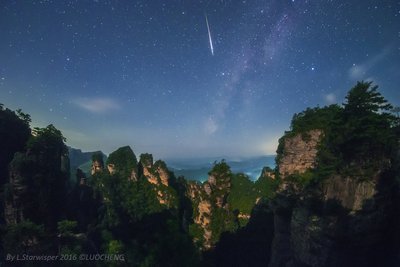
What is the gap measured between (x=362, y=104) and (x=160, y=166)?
47.8 m

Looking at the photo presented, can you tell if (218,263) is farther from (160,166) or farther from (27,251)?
(27,251)

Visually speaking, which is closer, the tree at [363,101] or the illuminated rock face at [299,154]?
the tree at [363,101]

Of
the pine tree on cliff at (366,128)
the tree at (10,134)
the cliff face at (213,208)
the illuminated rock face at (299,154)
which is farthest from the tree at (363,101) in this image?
the tree at (10,134)

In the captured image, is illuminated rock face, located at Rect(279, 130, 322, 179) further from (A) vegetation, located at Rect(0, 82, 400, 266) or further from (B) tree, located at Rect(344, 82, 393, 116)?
(B) tree, located at Rect(344, 82, 393, 116)

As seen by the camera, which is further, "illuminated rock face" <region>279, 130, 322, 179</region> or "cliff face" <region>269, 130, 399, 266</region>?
"illuminated rock face" <region>279, 130, 322, 179</region>

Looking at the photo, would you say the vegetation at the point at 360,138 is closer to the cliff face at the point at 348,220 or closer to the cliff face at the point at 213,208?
the cliff face at the point at 348,220

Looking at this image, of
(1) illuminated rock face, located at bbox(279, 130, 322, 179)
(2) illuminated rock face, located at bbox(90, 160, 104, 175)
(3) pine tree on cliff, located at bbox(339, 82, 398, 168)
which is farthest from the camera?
(2) illuminated rock face, located at bbox(90, 160, 104, 175)

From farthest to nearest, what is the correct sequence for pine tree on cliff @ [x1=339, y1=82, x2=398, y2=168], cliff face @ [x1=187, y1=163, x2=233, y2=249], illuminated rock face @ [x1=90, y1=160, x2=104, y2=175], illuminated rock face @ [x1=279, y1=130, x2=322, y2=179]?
illuminated rock face @ [x1=90, y1=160, x2=104, y2=175] → cliff face @ [x1=187, y1=163, x2=233, y2=249] → illuminated rock face @ [x1=279, y1=130, x2=322, y2=179] → pine tree on cliff @ [x1=339, y1=82, x2=398, y2=168]

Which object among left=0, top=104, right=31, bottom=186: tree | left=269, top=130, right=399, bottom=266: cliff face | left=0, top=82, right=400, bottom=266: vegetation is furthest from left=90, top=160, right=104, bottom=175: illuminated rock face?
left=269, top=130, right=399, bottom=266: cliff face

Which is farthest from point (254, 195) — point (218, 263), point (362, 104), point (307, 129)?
point (362, 104)

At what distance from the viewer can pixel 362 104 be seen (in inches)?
915

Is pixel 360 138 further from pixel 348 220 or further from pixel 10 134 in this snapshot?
pixel 10 134

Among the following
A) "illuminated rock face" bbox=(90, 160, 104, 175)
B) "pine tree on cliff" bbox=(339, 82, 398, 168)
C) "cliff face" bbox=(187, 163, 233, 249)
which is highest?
"pine tree on cliff" bbox=(339, 82, 398, 168)

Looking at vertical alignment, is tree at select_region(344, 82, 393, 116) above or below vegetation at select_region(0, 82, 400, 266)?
above
